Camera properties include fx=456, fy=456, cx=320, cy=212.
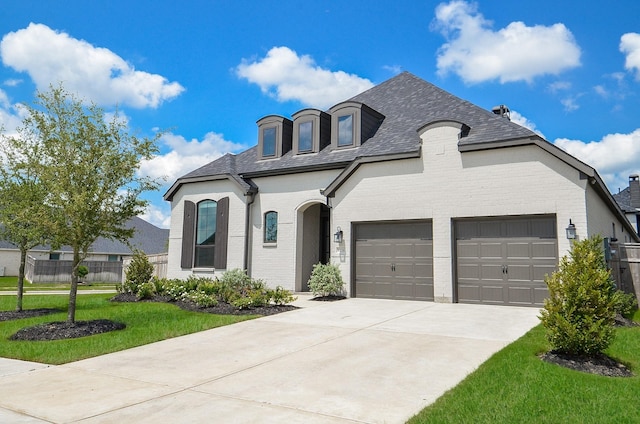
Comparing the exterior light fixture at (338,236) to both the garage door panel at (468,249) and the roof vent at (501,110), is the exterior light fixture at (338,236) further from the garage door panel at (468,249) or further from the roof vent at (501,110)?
the roof vent at (501,110)

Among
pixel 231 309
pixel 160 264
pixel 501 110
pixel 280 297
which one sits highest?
pixel 501 110

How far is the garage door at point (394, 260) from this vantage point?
46.5 feet

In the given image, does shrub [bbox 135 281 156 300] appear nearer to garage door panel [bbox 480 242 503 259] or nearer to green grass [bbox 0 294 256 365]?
green grass [bbox 0 294 256 365]

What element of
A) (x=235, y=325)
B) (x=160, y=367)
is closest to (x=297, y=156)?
(x=235, y=325)

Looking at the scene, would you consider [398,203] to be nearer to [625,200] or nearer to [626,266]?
[626,266]

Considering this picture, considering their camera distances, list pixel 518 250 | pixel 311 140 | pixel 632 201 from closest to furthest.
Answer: pixel 518 250
pixel 311 140
pixel 632 201

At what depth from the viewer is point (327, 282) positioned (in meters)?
14.7

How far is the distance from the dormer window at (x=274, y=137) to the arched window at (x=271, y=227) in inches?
101

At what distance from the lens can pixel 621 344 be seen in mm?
7875

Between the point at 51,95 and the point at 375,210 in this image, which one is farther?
the point at 375,210

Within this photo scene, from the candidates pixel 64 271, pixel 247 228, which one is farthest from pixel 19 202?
pixel 64 271

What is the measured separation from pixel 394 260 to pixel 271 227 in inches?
216

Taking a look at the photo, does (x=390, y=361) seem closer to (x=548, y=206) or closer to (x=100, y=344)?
(x=100, y=344)

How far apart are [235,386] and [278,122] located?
14.6m
